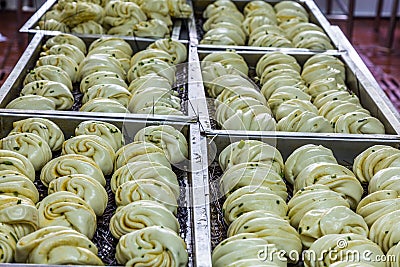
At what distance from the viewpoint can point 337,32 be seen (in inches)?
155

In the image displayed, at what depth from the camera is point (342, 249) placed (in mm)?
1914

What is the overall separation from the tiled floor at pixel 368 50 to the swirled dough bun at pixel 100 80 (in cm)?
251

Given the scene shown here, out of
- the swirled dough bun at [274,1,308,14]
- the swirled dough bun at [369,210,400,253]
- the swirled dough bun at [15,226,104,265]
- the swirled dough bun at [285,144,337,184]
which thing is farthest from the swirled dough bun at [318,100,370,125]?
the swirled dough bun at [274,1,308,14]

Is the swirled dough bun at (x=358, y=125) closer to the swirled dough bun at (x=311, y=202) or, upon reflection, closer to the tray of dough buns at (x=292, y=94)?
the tray of dough buns at (x=292, y=94)

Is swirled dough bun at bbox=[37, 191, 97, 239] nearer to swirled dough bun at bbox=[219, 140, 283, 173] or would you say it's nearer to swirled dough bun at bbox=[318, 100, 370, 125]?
swirled dough bun at bbox=[219, 140, 283, 173]

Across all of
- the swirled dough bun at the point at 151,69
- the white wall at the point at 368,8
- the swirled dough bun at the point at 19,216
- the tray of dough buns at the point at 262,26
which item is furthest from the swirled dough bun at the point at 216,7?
the white wall at the point at 368,8

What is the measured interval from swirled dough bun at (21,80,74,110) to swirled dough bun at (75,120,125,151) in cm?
32

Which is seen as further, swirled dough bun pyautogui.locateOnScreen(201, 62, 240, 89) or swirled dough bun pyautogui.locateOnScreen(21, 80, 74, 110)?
swirled dough bun pyautogui.locateOnScreen(201, 62, 240, 89)

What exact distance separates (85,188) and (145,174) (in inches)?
9.1

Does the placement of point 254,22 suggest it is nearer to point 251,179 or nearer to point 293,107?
point 293,107

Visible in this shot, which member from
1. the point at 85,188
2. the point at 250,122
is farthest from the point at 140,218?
the point at 250,122

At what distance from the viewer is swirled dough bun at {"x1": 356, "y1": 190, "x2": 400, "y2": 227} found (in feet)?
7.01

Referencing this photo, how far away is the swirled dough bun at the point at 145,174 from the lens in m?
2.29

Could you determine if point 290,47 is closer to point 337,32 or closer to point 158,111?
point 337,32
